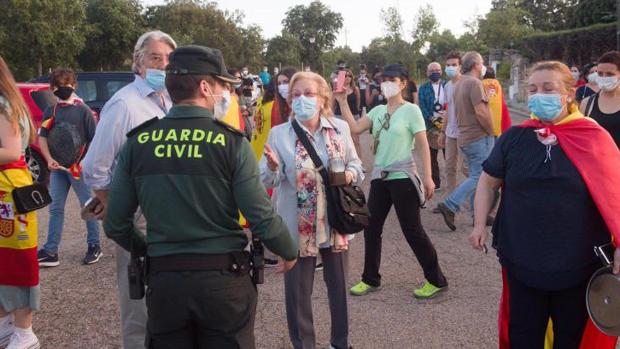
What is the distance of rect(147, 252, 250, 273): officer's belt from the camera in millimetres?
2328

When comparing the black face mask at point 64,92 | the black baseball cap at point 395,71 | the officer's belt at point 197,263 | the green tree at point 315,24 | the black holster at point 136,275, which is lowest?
the black holster at point 136,275

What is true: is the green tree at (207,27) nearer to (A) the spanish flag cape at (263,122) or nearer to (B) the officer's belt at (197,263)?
(A) the spanish flag cape at (263,122)

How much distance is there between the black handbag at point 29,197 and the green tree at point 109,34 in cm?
3560

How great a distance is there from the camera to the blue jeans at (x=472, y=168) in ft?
21.7

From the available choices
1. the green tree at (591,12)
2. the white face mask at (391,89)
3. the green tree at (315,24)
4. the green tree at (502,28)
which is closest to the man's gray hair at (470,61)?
the white face mask at (391,89)

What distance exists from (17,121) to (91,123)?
2.52 metres

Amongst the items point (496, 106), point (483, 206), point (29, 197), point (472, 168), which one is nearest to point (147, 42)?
point (29, 197)

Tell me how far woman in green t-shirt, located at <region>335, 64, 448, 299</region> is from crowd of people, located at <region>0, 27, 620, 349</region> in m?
0.01

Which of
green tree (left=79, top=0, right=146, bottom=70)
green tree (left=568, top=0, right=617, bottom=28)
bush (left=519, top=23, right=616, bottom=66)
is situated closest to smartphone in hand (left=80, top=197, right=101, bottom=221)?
bush (left=519, top=23, right=616, bottom=66)

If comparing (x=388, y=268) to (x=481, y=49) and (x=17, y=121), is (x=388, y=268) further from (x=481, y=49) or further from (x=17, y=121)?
(x=481, y=49)

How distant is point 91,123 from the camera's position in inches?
238

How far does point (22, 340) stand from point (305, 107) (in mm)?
2472

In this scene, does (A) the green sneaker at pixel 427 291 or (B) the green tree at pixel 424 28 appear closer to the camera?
(A) the green sneaker at pixel 427 291

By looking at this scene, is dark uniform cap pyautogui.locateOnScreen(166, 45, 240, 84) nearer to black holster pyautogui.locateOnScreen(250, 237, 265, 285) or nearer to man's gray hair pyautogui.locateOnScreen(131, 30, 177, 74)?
black holster pyautogui.locateOnScreen(250, 237, 265, 285)
